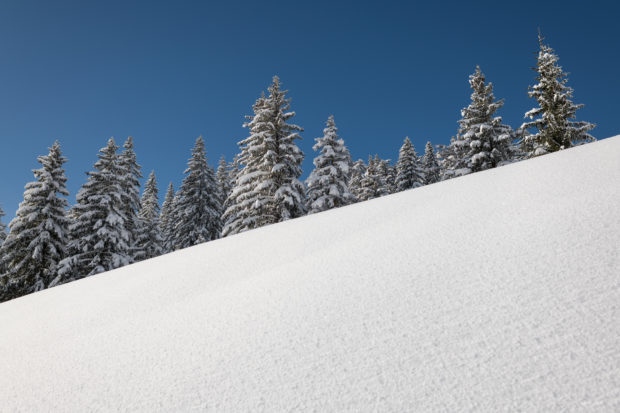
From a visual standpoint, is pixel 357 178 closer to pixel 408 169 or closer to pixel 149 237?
pixel 408 169

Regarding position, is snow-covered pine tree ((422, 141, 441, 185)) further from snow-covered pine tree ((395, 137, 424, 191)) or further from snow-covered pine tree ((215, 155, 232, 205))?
snow-covered pine tree ((215, 155, 232, 205))

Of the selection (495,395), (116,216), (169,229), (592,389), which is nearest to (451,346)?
(495,395)

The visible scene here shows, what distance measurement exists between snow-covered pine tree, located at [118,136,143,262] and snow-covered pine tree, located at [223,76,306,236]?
267 inches

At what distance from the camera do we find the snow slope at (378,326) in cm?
172

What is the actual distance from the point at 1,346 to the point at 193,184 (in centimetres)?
2331

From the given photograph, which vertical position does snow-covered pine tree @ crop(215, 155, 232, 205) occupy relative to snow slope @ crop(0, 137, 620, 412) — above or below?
above

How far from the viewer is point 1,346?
3975 millimetres

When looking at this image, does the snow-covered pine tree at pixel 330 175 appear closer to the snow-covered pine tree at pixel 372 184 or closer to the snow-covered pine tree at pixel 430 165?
the snow-covered pine tree at pixel 372 184

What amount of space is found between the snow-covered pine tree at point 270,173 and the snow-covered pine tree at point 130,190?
22.2ft

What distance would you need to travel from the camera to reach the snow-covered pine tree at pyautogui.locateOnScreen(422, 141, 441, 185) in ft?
117

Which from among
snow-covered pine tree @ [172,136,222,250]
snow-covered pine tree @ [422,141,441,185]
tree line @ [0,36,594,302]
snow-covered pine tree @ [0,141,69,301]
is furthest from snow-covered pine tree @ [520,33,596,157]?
snow-covered pine tree @ [0,141,69,301]

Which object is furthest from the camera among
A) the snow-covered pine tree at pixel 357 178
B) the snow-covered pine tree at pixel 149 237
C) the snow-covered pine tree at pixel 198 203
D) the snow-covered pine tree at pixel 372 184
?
the snow-covered pine tree at pixel 357 178

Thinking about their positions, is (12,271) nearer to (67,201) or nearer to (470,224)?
(67,201)

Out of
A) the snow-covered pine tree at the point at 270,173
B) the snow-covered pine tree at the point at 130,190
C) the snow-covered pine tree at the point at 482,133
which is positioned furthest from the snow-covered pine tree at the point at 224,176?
the snow-covered pine tree at the point at 482,133
